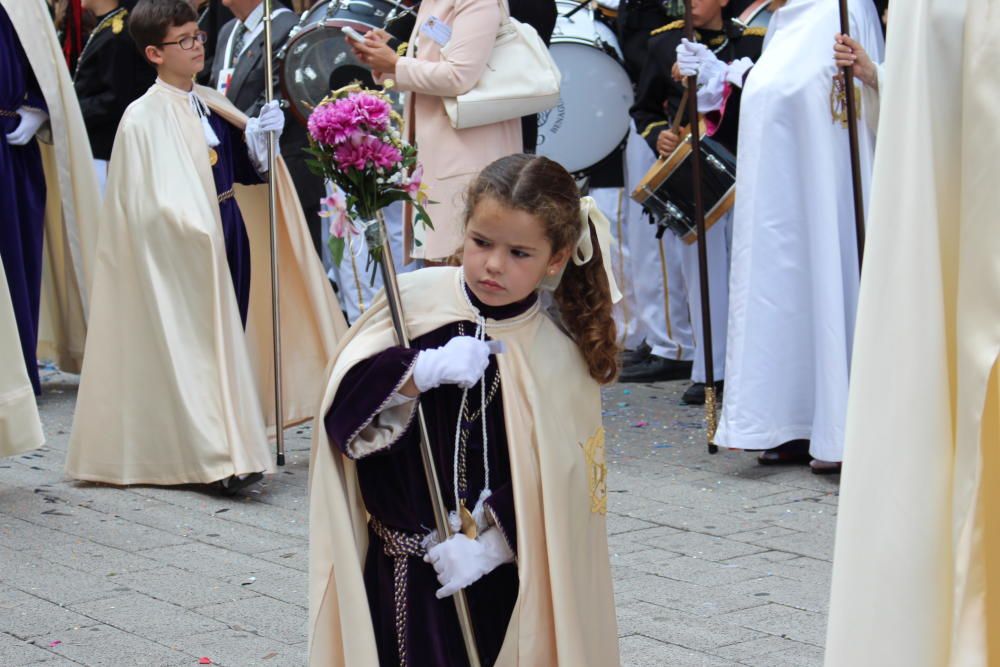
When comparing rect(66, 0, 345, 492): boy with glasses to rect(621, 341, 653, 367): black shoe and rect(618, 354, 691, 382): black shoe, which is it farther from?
rect(621, 341, 653, 367): black shoe

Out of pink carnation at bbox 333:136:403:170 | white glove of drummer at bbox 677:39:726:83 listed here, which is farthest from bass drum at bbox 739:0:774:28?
pink carnation at bbox 333:136:403:170

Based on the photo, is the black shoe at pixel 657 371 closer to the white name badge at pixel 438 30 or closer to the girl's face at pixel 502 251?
the white name badge at pixel 438 30

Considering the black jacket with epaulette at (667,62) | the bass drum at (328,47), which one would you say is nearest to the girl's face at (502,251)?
the black jacket with epaulette at (667,62)

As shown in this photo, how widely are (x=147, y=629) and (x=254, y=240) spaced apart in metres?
2.63

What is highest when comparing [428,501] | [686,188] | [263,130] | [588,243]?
[263,130]

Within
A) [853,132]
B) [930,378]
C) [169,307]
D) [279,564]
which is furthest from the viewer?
[169,307]

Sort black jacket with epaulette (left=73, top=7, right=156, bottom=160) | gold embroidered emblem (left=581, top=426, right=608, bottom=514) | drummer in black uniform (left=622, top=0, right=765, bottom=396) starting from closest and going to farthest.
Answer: gold embroidered emblem (left=581, top=426, right=608, bottom=514) → drummer in black uniform (left=622, top=0, right=765, bottom=396) → black jacket with epaulette (left=73, top=7, right=156, bottom=160)

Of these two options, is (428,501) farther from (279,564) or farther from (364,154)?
(279,564)

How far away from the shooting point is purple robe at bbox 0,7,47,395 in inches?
288

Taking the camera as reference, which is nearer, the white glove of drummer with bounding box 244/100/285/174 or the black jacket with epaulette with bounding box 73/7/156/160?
the white glove of drummer with bounding box 244/100/285/174

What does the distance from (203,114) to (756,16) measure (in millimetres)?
2597

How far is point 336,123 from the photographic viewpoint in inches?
118

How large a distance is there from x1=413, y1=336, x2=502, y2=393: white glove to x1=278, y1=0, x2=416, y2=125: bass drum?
464cm

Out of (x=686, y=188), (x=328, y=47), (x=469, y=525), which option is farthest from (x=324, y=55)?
(x=469, y=525)
